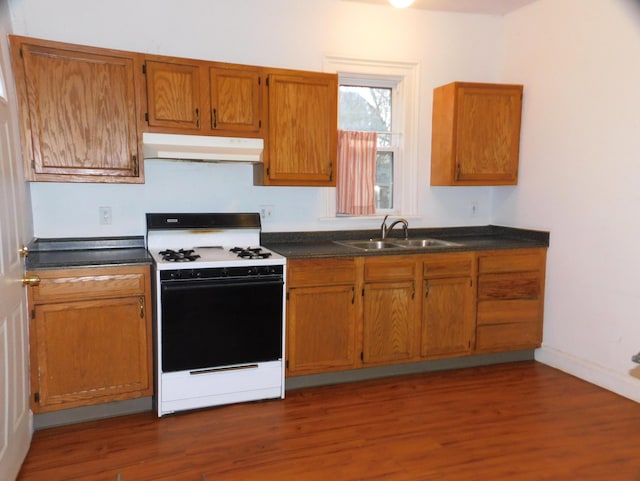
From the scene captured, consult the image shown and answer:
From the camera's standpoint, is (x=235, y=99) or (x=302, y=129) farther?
(x=302, y=129)

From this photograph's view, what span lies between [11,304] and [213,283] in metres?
1.01

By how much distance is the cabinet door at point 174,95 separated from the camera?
Answer: 2.96 metres

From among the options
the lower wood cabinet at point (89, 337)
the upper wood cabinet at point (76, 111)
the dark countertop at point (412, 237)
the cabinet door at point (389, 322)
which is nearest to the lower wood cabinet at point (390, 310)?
→ the cabinet door at point (389, 322)

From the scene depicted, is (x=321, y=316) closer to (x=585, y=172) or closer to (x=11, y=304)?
(x=11, y=304)

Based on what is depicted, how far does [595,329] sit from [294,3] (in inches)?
124

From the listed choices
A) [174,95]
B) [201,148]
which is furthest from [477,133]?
[174,95]

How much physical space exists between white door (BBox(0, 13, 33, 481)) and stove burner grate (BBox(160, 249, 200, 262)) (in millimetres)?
748

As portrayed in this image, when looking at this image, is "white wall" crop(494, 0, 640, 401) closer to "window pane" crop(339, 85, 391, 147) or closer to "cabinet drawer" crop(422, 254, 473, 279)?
"cabinet drawer" crop(422, 254, 473, 279)

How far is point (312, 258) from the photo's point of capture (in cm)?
312

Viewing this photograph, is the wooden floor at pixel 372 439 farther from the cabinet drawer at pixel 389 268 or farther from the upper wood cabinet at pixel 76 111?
the upper wood cabinet at pixel 76 111

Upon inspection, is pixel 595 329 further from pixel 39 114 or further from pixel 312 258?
Answer: pixel 39 114

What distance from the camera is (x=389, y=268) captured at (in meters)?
3.32

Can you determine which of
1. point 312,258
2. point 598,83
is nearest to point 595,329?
point 598,83

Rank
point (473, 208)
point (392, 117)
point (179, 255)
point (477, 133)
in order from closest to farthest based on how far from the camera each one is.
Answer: point (179, 255)
point (477, 133)
point (392, 117)
point (473, 208)
